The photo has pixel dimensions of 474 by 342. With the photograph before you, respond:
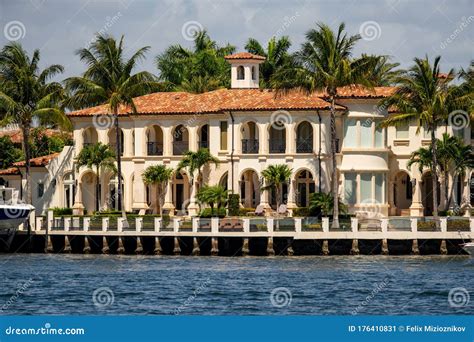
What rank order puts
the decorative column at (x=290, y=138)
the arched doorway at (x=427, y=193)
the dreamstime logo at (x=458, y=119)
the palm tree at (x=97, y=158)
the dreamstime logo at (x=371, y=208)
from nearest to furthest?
the dreamstime logo at (x=371, y=208) < the dreamstime logo at (x=458, y=119) < the decorative column at (x=290, y=138) < the palm tree at (x=97, y=158) < the arched doorway at (x=427, y=193)

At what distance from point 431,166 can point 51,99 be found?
20.9m

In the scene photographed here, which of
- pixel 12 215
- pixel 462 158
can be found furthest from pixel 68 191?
pixel 462 158

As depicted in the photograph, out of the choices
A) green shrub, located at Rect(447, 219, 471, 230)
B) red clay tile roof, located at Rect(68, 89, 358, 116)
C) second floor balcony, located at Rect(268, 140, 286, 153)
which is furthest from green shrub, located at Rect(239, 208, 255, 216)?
green shrub, located at Rect(447, 219, 471, 230)

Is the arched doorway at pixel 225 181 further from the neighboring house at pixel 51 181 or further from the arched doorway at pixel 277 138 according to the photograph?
the neighboring house at pixel 51 181

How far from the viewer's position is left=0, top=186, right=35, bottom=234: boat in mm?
78750

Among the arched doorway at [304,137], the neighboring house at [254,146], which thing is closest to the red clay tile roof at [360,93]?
the neighboring house at [254,146]

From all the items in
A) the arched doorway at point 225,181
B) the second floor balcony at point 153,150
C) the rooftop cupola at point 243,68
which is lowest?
the arched doorway at point 225,181

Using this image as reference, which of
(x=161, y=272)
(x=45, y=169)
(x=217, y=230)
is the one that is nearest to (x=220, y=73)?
(x=45, y=169)

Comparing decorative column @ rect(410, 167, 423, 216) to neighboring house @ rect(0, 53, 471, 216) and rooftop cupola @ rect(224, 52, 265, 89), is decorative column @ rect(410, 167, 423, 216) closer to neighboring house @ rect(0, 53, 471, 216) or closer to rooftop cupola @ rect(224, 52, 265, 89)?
neighboring house @ rect(0, 53, 471, 216)

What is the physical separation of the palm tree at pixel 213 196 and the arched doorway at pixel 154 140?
25.9 feet

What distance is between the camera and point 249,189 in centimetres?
8925

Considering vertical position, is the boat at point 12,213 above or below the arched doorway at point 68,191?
below

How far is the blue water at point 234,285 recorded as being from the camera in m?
54.3

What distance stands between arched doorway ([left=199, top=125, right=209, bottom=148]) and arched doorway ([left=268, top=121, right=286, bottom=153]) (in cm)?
453
